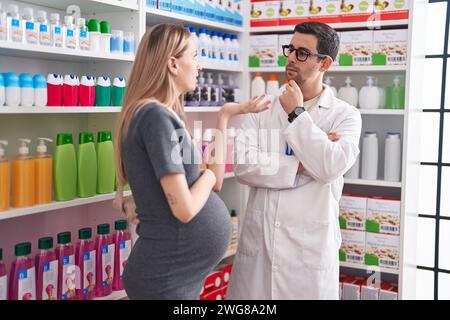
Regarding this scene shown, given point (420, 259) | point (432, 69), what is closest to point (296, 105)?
point (432, 69)

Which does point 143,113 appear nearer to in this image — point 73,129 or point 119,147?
point 119,147

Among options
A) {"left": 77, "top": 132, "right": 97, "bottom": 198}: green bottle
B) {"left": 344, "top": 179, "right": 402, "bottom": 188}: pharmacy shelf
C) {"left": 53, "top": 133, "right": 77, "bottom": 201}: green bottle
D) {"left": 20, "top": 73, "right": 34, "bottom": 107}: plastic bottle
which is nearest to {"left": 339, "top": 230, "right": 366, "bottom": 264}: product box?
{"left": 344, "top": 179, "right": 402, "bottom": 188}: pharmacy shelf

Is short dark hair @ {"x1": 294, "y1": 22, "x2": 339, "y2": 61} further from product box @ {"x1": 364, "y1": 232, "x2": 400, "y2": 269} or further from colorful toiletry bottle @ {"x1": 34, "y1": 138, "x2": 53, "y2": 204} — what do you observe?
product box @ {"x1": 364, "y1": 232, "x2": 400, "y2": 269}

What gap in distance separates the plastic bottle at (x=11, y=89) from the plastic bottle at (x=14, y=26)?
15 centimetres

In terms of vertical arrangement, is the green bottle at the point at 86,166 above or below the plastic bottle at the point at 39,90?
below

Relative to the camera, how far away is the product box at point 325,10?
12.1ft

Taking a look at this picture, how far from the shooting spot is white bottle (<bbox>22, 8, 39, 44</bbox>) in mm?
2381

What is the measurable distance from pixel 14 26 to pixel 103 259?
1.22 m

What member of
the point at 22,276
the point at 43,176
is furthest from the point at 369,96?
the point at 22,276

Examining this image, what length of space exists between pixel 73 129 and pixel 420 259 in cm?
267

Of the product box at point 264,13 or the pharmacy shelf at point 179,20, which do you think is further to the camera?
the product box at point 264,13

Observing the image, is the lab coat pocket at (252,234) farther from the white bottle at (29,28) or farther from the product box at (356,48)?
the product box at (356,48)

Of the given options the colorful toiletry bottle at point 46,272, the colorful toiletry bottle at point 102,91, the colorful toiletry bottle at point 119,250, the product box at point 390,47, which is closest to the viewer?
the colorful toiletry bottle at point 46,272

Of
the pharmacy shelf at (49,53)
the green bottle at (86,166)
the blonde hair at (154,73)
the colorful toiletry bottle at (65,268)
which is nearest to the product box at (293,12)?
the pharmacy shelf at (49,53)
